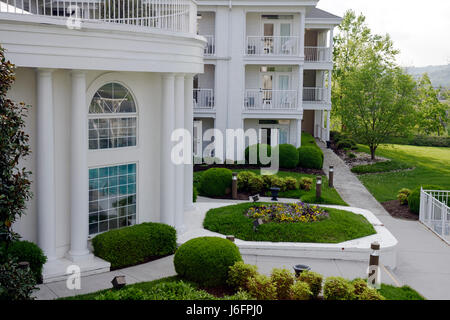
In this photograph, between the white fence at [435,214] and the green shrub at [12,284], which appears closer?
the green shrub at [12,284]

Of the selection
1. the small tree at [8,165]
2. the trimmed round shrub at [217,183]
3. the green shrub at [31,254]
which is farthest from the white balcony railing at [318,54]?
the small tree at [8,165]

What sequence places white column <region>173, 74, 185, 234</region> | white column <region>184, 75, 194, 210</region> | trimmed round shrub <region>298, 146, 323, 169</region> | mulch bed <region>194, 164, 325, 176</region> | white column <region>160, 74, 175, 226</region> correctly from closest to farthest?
white column <region>160, 74, 175, 226</region>, white column <region>173, 74, 185, 234</region>, white column <region>184, 75, 194, 210</region>, mulch bed <region>194, 164, 325, 176</region>, trimmed round shrub <region>298, 146, 323, 169</region>

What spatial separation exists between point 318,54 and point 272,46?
4966mm

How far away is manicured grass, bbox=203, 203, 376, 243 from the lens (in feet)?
50.0

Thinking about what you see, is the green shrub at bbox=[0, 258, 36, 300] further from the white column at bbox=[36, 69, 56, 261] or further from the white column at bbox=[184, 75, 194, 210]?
the white column at bbox=[184, 75, 194, 210]

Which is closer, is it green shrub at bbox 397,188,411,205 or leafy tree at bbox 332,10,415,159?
green shrub at bbox 397,188,411,205

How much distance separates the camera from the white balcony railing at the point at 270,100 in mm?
30938

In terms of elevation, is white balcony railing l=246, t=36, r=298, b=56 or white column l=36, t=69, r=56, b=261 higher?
white balcony railing l=246, t=36, r=298, b=56

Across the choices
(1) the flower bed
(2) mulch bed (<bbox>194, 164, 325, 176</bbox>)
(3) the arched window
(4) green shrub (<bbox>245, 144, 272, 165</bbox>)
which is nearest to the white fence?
(1) the flower bed

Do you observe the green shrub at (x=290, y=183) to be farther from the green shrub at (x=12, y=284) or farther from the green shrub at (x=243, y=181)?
the green shrub at (x=12, y=284)

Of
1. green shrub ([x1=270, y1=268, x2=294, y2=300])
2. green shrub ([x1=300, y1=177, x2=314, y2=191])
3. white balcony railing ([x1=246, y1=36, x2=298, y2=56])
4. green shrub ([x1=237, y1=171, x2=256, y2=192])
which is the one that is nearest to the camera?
green shrub ([x1=270, y1=268, x2=294, y2=300])

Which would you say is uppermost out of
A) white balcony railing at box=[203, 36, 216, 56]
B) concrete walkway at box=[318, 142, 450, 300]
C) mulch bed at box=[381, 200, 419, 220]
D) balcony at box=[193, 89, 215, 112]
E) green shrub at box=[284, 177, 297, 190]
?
white balcony railing at box=[203, 36, 216, 56]

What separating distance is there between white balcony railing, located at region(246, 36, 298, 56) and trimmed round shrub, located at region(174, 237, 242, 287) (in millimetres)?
20638

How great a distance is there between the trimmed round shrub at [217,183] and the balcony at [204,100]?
9970 millimetres
